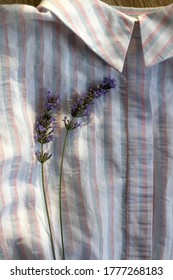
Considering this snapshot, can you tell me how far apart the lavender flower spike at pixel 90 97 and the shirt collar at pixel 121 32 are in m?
0.04

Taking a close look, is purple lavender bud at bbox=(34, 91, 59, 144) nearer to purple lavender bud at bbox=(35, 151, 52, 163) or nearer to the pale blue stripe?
purple lavender bud at bbox=(35, 151, 52, 163)

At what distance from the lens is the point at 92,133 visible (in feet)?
2.39

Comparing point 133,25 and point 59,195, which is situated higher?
point 133,25

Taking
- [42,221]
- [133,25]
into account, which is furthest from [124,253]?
[133,25]

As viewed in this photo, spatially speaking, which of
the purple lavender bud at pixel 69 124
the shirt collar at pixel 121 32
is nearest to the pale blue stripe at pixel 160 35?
the shirt collar at pixel 121 32

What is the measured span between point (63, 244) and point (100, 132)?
0.78 ft

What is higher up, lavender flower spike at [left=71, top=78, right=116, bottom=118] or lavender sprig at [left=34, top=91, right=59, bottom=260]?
lavender flower spike at [left=71, top=78, right=116, bottom=118]

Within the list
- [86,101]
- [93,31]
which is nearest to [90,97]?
[86,101]

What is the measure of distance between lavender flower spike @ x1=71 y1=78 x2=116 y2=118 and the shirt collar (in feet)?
0.13

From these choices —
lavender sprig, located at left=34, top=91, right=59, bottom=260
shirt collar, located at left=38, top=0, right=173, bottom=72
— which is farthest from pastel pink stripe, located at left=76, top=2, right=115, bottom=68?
lavender sprig, located at left=34, top=91, right=59, bottom=260

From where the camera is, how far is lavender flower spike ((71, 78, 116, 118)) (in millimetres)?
687

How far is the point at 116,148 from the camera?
2.41ft

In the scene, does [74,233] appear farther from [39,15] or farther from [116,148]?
[39,15]
